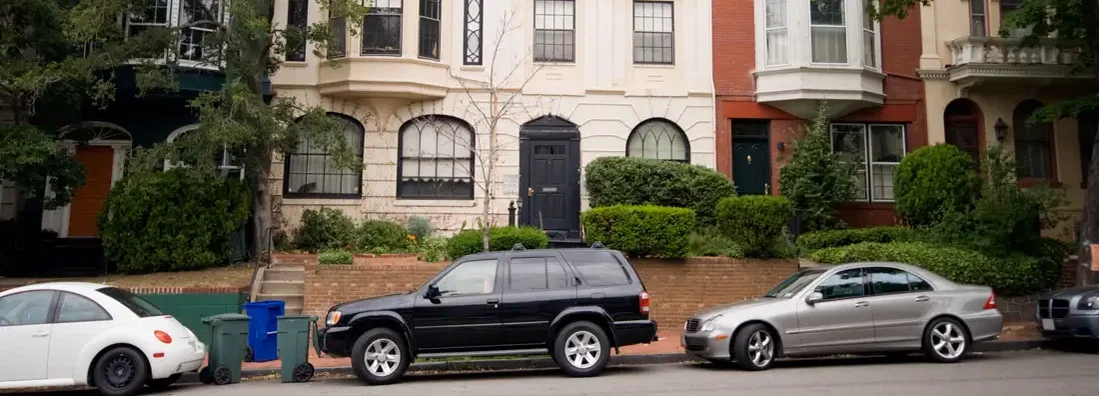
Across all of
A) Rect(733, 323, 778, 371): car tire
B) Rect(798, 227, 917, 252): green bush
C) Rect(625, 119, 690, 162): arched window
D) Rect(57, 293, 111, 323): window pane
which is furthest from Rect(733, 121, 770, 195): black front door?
Rect(57, 293, 111, 323): window pane

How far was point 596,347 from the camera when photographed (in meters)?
9.76

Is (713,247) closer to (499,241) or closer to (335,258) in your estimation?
(499,241)

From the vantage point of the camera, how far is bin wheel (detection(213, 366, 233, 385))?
390 inches

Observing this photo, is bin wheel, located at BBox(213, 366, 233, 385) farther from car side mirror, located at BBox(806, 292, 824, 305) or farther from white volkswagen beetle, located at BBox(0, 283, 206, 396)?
car side mirror, located at BBox(806, 292, 824, 305)

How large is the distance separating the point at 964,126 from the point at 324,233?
15.4 meters

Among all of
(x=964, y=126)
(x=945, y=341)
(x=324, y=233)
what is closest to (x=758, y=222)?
(x=945, y=341)

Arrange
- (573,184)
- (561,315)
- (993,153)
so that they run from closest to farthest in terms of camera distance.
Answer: (561,315) → (993,153) → (573,184)

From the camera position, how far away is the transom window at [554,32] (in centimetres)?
1792

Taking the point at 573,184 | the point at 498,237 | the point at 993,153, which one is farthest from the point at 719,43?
the point at 498,237

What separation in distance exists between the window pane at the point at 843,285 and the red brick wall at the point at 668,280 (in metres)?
3.53

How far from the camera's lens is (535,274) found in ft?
33.1

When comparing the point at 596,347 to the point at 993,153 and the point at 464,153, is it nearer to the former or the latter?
the point at 464,153

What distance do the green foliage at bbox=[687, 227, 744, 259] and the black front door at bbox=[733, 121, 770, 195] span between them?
302 cm

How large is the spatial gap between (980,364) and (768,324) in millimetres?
3110
